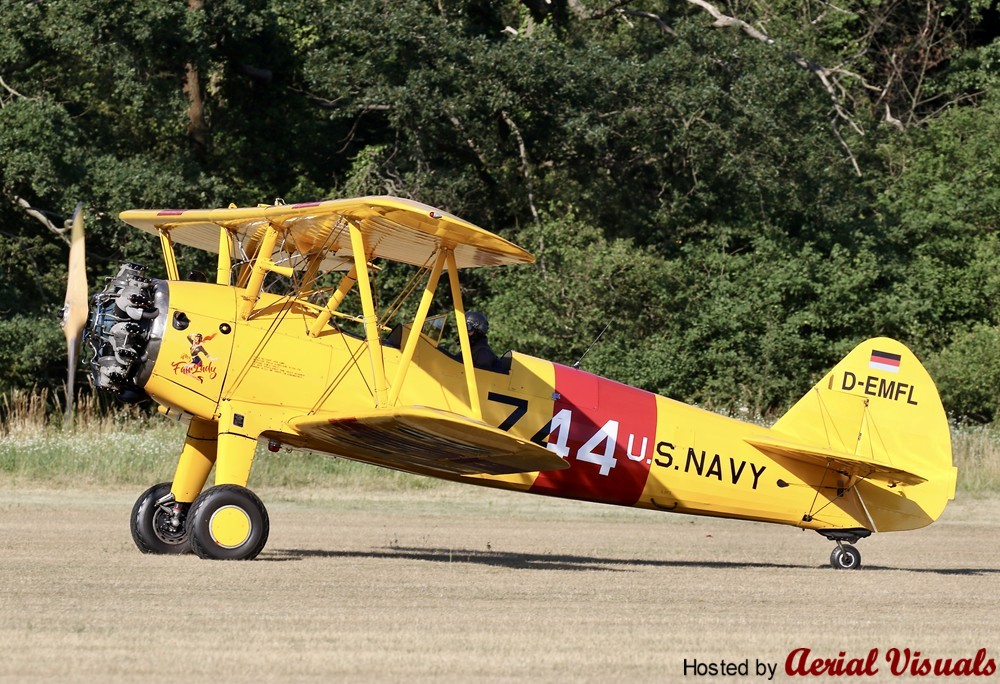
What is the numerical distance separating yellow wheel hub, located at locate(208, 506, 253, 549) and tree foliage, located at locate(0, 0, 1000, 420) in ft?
43.2

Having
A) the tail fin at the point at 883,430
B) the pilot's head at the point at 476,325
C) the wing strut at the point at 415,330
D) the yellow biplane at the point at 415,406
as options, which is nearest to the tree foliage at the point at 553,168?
the tail fin at the point at 883,430

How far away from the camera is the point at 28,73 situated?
971 inches

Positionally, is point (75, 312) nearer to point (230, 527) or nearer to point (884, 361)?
point (230, 527)

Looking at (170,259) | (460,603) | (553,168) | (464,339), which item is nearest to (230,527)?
(464,339)

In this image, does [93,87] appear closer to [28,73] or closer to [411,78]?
[28,73]

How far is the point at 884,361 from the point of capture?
1201 centimetres

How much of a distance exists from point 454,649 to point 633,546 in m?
7.13

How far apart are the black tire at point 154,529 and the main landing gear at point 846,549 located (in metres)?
5.45

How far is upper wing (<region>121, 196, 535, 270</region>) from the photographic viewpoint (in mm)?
9695

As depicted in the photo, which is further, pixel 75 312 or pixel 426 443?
pixel 75 312

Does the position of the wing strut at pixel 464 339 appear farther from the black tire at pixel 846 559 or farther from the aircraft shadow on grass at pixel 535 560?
the black tire at pixel 846 559

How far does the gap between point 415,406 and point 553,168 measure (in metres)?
17.6

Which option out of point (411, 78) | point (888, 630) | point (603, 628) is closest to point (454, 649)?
point (603, 628)

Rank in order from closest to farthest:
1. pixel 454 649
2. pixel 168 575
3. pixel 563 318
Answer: pixel 454 649 < pixel 168 575 < pixel 563 318
